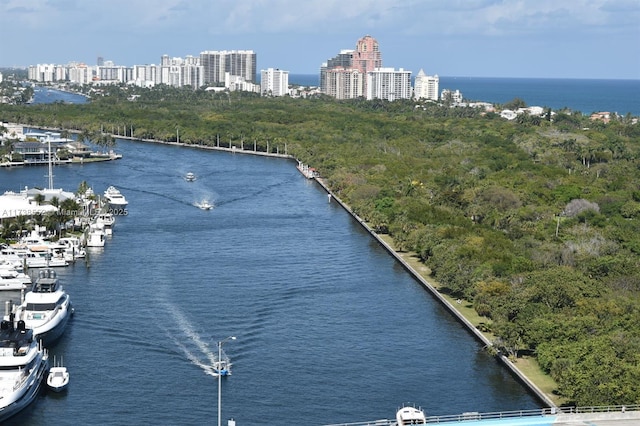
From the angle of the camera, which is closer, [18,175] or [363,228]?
[363,228]

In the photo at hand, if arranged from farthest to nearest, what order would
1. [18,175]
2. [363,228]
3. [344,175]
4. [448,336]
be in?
[18,175] → [344,175] → [363,228] → [448,336]

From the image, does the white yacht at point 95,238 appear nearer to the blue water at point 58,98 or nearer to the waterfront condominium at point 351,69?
the blue water at point 58,98

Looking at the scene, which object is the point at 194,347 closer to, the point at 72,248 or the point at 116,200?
the point at 72,248

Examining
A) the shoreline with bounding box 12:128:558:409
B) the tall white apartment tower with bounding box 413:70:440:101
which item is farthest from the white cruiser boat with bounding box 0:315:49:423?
the tall white apartment tower with bounding box 413:70:440:101

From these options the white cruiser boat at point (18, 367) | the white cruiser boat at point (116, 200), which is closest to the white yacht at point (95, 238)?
the white cruiser boat at point (116, 200)

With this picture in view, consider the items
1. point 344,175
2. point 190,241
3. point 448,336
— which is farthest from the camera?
point 344,175

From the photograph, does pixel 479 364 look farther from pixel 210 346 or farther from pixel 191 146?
pixel 191 146

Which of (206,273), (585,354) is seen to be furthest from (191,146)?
(585,354)
